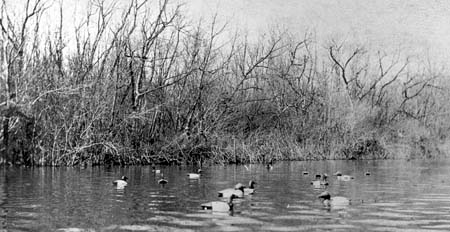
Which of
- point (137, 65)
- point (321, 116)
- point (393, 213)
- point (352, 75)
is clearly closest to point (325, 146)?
point (321, 116)

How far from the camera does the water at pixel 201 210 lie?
9.00 m

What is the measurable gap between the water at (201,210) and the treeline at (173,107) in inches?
316

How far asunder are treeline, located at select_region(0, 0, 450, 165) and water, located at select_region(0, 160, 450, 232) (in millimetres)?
8036

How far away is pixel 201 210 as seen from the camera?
1079 centimetres

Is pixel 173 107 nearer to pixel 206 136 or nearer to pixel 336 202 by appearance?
pixel 206 136

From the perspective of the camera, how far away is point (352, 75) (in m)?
52.9

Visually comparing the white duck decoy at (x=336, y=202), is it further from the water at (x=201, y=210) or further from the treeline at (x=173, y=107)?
the treeline at (x=173, y=107)

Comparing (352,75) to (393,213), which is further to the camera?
(352,75)

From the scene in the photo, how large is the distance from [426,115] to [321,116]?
13253 mm

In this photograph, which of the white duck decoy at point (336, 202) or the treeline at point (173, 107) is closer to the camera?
the white duck decoy at point (336, 202)

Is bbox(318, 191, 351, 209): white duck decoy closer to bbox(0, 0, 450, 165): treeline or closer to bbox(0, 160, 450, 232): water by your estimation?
bbox(0, 160, 450, 232): water

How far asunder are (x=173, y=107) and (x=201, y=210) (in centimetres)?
2073

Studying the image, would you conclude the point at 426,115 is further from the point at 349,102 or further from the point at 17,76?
the point at 17,76

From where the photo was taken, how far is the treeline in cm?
2552
